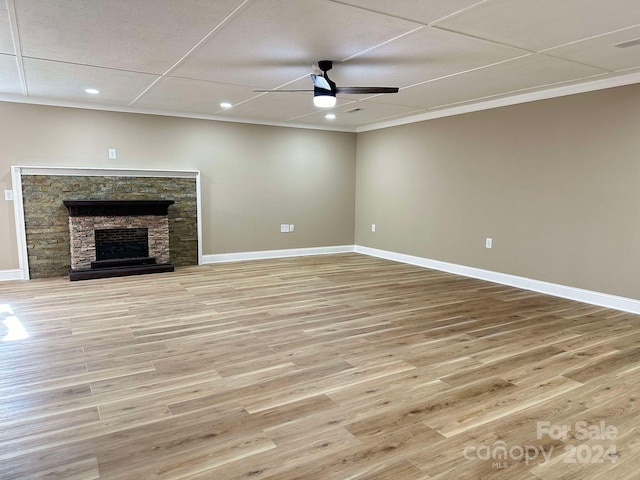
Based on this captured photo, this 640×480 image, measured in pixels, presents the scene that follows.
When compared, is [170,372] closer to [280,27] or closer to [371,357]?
[371,357]

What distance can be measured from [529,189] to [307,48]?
131 inches

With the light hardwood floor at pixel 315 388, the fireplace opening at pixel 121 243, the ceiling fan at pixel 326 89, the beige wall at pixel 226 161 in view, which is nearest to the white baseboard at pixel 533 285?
the light hardwood floor at pixel 315 388

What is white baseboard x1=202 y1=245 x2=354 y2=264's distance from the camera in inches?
270

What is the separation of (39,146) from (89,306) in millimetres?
2600

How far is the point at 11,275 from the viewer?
5508mm

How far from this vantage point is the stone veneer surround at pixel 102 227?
5.60 m

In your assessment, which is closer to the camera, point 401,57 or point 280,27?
point 280,27

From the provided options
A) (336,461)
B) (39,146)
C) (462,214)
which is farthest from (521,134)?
(39,146)

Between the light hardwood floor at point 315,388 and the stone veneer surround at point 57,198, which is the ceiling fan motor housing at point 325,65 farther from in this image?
the stone veneer surround at point 57,198

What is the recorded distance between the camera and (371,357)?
10.2 ft

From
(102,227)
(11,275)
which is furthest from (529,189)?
(11,275)

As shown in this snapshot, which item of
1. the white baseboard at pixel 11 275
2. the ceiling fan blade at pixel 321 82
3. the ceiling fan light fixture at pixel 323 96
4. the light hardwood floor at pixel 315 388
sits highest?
the ceiling fan blade at pixel 321 82

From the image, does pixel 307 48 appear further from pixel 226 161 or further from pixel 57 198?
pixel 57 198

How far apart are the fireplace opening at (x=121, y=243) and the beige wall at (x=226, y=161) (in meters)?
0.93
